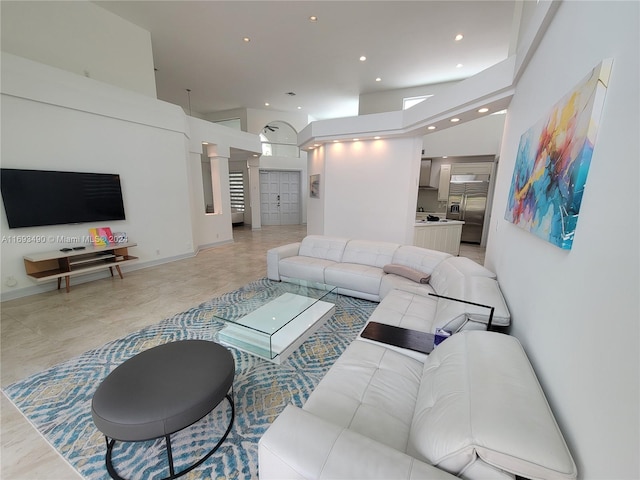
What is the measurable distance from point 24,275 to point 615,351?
5.71m

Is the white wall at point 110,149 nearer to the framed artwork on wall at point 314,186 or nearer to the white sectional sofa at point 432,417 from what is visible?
the framed artwork on wall at point 314,186

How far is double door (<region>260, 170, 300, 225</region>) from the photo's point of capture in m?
9.90

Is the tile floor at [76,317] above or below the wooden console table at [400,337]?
below

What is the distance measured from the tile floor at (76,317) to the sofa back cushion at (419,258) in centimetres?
236

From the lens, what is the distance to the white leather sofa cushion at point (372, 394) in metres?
1.14

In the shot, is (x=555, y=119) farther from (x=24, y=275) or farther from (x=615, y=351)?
(x=24, y=275)

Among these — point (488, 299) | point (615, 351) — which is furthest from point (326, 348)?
point (615, 351)

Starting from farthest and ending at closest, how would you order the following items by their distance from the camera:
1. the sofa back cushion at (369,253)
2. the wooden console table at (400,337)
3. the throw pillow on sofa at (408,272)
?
1. the sofa back cushion at (369,253)
2. the throw pillow on sofa at (408,272)
3. the wooden console table at (400,337)

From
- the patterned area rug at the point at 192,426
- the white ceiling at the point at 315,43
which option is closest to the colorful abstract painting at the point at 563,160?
the patterned area rug at the point at 192,426

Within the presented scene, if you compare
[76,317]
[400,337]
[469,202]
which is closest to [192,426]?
[400,337]

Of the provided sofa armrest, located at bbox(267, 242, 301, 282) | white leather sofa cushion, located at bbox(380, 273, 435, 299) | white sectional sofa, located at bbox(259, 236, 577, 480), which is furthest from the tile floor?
white leather sofa cushion, located at bbox(380, 273, 435, 299)

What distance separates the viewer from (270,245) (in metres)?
6.80

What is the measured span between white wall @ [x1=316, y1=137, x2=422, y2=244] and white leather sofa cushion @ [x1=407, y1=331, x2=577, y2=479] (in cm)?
418

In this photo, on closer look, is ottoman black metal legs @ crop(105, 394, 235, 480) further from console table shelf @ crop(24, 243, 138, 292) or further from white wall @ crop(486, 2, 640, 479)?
console table shelf @ crop(24, 243, 138, 292)
